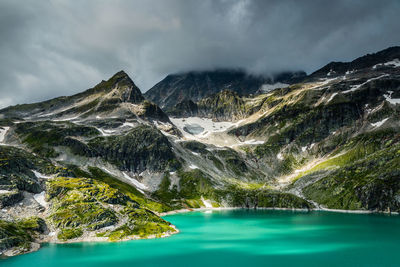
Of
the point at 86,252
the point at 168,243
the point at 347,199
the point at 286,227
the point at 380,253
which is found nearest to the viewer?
the point at 380,253

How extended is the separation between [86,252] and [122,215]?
3092 centimetres

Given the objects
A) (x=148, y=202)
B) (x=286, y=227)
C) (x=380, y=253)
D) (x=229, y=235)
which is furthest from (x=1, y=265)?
(x=148, y=202)

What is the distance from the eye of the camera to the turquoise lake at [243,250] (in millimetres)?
69875

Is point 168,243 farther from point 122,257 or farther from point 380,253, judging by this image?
point 380,253

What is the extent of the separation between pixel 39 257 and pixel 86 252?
11.4m

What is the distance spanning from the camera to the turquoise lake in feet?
229

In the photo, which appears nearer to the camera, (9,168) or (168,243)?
(168,243)

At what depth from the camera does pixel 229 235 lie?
108 meters

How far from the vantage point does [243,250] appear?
82500mm

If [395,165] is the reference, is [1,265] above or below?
below

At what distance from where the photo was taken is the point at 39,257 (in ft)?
253

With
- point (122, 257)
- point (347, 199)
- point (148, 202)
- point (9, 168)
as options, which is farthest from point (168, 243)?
point (347, 199)

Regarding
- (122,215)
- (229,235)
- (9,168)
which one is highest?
(9,168)

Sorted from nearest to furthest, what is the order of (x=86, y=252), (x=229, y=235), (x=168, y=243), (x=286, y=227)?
(x=86, y=252)
(x=168, y=243)
(x=229, y=235)
(x=286, y=227)
